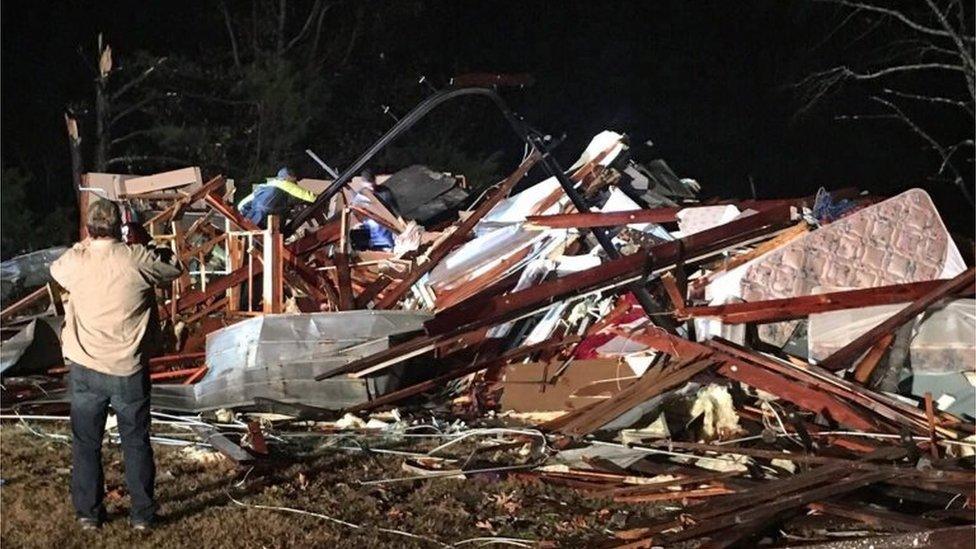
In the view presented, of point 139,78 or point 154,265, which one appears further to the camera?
point 139,78

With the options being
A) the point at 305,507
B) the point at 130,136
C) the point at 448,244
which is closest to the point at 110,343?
the point at 305,507

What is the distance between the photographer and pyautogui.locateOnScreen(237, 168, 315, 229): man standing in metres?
10.8

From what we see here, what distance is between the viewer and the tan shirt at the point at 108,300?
4.88 m

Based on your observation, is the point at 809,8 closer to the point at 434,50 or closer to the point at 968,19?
the point at 968,19

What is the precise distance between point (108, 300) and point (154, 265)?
284 millimetres

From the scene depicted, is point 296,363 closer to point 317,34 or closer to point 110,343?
point 110,343

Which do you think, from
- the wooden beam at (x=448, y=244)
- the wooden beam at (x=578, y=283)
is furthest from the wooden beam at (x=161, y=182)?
the wooden beam at (x=578, y=283)

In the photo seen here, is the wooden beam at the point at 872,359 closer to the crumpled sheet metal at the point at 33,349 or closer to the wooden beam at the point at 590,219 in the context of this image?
the wooden beam at the point at 590,219

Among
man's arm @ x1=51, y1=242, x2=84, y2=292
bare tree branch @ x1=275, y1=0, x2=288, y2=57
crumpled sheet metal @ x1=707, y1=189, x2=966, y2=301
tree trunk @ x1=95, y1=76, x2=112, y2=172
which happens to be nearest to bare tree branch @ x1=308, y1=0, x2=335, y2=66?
bare tree branch @ x1=275, y1=0, x2=288, y2=57

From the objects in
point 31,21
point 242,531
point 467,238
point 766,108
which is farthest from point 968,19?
point 31,21

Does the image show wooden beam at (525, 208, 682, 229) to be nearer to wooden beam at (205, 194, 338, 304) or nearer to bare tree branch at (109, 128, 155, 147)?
wooden beam at (205, 194, 338, 304)

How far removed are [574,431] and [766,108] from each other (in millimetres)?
22370

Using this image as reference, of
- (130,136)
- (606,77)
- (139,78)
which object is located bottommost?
(130,136)

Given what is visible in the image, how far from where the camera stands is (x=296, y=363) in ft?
24.7
